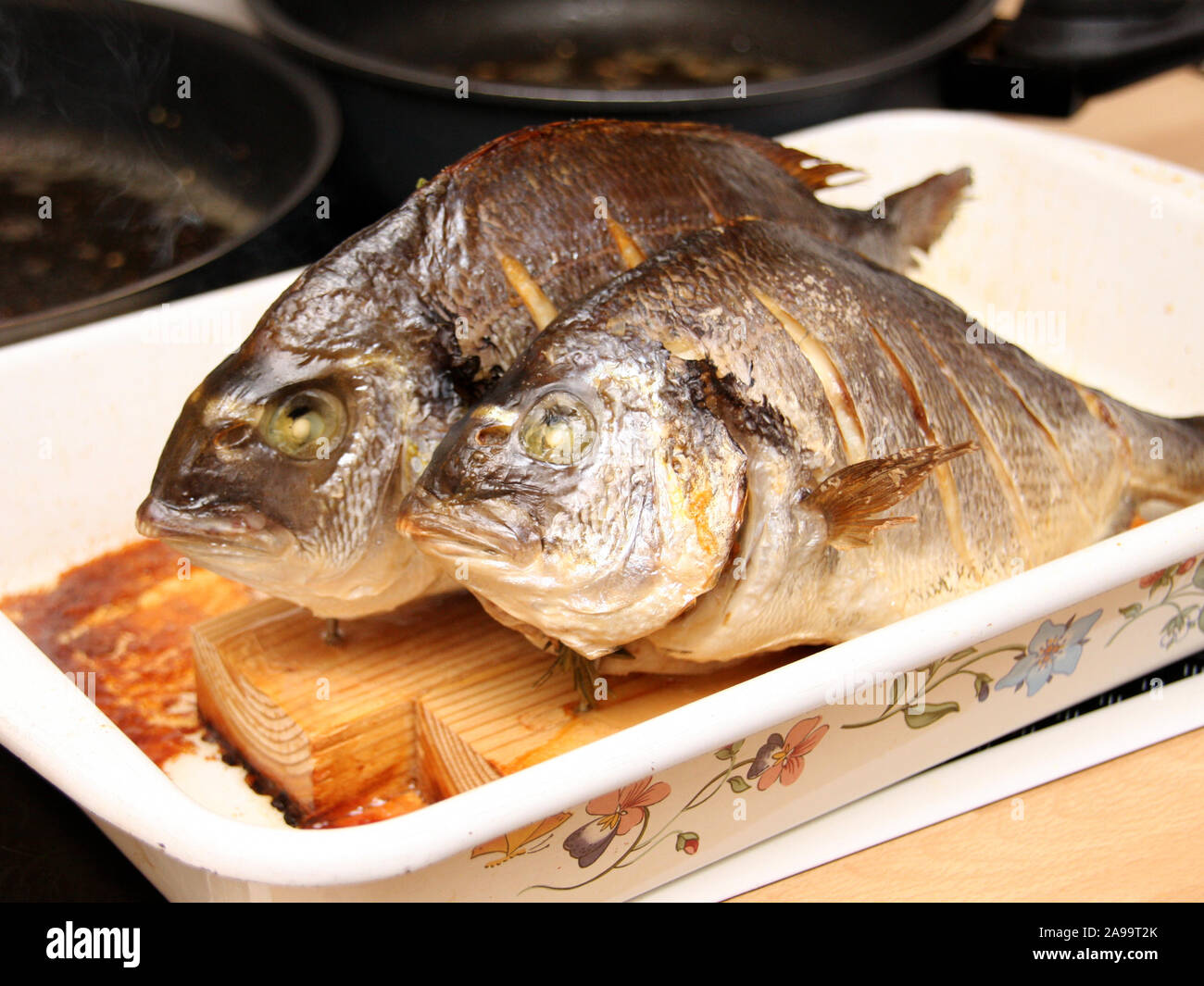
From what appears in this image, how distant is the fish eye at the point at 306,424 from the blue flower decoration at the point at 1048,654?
0.58 meters

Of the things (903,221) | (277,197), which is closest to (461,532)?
(903,221)

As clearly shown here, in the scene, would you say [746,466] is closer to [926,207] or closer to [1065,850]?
[1065,850]

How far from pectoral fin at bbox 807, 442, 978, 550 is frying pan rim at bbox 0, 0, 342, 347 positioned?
2.48 feet

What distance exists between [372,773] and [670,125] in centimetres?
63

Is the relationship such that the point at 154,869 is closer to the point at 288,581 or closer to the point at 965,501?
the point at 288,581

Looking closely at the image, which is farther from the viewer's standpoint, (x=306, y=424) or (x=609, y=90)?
(x=609, y=90)

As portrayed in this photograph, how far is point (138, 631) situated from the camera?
130 cm

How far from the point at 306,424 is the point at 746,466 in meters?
0.32

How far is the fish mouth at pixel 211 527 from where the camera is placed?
0.98 metres

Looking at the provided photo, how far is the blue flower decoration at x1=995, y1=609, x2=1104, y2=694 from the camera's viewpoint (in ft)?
3.68

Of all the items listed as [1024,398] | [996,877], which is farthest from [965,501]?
[996,877]

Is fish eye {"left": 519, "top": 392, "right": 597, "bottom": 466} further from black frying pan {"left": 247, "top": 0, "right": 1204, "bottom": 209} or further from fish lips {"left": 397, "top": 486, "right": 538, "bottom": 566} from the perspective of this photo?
black frying pan {"left": 247, "top": 0, "right": 1204, "bottom": 209}

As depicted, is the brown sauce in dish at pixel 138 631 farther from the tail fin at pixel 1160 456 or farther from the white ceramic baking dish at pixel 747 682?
the tail fin at pixel 1160 456

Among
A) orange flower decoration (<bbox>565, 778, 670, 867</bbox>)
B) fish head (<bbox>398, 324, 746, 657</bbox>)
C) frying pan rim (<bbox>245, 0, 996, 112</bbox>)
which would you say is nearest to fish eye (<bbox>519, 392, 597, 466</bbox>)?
fish head (<bbox>398, 324, 746, 657</bbox>)
